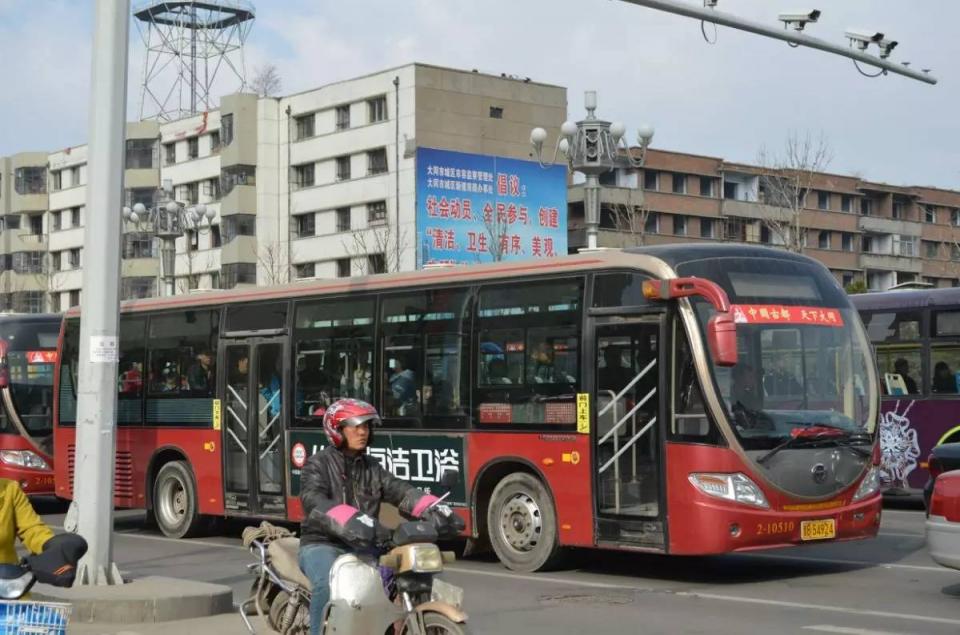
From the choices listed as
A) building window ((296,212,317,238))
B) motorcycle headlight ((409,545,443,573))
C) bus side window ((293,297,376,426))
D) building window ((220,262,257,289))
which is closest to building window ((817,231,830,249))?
building window ((296,212,317,238))

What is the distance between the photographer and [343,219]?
7125 centimetres

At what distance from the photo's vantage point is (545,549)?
47.9ft

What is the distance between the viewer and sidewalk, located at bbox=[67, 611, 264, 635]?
431 inches

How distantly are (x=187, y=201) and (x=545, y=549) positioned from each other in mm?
66484

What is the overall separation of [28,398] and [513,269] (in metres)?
11.8

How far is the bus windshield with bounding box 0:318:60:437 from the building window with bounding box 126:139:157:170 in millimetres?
57775

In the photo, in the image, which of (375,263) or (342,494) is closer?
(342,494)

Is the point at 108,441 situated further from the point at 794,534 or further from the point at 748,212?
the point at 748,212

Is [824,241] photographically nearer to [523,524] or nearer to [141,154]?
[141,154]

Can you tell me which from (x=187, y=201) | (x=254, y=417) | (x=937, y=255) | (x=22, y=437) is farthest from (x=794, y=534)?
(x=937, y=255)

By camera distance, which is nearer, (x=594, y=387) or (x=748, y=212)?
(x=594, y=387)

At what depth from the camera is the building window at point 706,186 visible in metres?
87.3

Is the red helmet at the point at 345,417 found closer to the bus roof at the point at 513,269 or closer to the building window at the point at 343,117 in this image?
the bus roof at the point at 513,269

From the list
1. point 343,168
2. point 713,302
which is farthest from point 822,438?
point 343,168
